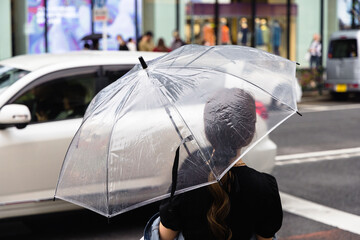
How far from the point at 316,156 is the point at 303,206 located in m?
3.19

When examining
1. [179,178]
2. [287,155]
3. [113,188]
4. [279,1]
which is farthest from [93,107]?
[279,1]

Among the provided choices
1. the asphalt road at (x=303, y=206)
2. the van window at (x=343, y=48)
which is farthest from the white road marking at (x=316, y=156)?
the van window at (x=343, y=48)

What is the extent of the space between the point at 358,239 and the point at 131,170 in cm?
372

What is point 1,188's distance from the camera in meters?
5.68

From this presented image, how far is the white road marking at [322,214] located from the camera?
257 inches

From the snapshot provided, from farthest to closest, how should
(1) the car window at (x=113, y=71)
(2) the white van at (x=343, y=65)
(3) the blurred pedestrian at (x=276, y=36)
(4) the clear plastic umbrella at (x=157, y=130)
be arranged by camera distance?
(3) the blurred pedestrian at (x=276, y=36)
(2) the white van at (x=343, y=65)
(1) the car window at (x=113, y=71)
(4) the clear plastic umbrella at (x=157, y=130)

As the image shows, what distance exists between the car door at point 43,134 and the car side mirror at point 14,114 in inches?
4.9

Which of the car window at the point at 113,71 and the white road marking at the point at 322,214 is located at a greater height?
the car window at the point at 113,71

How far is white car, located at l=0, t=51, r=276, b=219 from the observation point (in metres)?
5.72

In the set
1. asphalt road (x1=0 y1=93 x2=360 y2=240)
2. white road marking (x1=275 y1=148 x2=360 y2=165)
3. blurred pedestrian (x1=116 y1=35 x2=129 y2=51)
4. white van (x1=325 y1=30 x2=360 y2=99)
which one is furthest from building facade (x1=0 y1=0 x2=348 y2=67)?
white road marking (x1=275 y1=148 x2=360 y2=165)

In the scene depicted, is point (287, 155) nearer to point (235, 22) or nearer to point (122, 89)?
point (122, 89)

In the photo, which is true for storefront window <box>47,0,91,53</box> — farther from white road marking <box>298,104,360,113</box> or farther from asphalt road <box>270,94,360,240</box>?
asphalt road <box>270,94,360,240</box>

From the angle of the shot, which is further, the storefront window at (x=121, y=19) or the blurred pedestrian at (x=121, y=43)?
the storefront window at (x=121, y=19)

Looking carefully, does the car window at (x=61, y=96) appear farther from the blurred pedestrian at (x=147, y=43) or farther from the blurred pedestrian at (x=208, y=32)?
the blurred pedestrian at (x=208, y=32)
